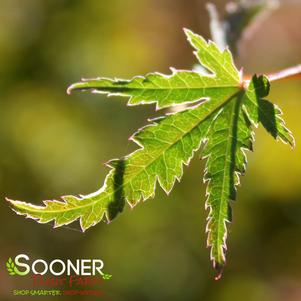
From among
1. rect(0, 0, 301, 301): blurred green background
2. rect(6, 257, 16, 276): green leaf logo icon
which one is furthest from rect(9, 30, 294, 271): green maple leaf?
rect(0, 0, 301, 301): blurred green background

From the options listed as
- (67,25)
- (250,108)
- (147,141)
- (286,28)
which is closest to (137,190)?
(147,141)

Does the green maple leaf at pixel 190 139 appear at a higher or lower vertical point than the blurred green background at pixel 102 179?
lower

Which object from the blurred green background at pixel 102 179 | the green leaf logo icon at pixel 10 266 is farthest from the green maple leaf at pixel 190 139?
the blurred green background at pixel 102 179

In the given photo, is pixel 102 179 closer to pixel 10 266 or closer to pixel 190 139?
pixel 10 266

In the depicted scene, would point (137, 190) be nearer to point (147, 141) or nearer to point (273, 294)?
point (147, 141)

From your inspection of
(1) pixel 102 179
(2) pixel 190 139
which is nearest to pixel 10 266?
(1) pixel 102 179

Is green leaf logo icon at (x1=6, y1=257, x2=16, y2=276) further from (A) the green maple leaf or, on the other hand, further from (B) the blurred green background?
(A) the green maple leaf

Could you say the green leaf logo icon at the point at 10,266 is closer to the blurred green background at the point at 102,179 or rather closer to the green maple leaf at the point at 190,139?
the blurred green background at the point at 102,179
